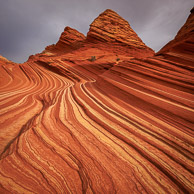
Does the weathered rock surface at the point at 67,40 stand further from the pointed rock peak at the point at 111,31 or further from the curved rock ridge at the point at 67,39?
the pointed rock peak at the point at 111,31

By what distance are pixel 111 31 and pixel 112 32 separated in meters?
0.33

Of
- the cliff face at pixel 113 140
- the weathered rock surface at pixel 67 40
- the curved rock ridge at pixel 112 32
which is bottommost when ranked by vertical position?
the cliff face at pixel 113 140

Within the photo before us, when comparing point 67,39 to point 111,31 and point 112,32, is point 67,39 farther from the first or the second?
point 112,32

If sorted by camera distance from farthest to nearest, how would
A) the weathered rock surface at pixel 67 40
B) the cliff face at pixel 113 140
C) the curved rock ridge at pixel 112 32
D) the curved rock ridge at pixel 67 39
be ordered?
the curved rock ridge at pixel 67 39
the weathered rock surface at pixel 67 40
the curved rock ridge at pixel 112 32
the cliff face at pixel 113 140

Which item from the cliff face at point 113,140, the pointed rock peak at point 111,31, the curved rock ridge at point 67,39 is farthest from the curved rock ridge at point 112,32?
the cliff face at point 113,140

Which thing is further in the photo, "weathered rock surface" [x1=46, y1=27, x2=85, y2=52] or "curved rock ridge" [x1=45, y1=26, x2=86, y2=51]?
"curved rock ridge" [x1=45, y1=26, x2=86, y2=51]

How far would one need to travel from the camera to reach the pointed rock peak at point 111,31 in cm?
1786

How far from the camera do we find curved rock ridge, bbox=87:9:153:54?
17.8 meters

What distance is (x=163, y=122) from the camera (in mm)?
2682

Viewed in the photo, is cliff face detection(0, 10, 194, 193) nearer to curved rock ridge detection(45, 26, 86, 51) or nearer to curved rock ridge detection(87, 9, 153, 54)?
curved rock ridge detection(87, 9, 153, 54)

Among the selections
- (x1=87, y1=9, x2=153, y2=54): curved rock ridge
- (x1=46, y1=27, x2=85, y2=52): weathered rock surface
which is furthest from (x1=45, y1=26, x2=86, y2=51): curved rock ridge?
(x1=87, y1=9, x2=153, y2=54): curved rock ridge

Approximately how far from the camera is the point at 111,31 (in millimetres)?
18406

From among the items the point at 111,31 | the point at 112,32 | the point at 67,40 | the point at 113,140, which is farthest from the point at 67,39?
the point at 113,140

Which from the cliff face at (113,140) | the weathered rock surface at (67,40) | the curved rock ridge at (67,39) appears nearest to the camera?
the cliff face at (113,140)
